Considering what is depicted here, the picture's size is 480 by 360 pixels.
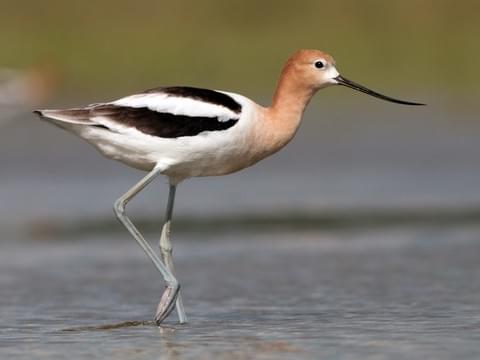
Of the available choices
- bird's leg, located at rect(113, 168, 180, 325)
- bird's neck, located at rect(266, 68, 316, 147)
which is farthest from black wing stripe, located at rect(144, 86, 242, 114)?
bird's leg, located at rect(113, 168, 180, 325)

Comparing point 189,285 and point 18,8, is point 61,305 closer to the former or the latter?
point 189,285

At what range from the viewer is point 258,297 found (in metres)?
8.48

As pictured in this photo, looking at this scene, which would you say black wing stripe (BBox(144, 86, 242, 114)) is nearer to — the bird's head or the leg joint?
the bird's head

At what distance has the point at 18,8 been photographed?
26203mm

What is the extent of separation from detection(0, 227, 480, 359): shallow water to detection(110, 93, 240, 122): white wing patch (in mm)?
1085

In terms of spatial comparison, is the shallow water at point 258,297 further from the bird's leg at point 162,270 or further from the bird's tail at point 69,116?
the bird's tail at point 69,116

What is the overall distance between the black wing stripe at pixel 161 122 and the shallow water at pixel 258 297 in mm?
1010

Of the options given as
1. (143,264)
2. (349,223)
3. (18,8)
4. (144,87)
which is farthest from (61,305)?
(18,8)

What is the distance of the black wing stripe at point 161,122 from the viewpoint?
24.2ft

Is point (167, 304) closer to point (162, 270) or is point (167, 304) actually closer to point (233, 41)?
point (162, 270)

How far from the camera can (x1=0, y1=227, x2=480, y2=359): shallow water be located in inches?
262

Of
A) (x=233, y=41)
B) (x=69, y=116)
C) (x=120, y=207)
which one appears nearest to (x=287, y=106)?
(x=120, y=207)

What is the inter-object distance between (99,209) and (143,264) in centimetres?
256

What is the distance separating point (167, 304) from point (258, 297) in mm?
1120
